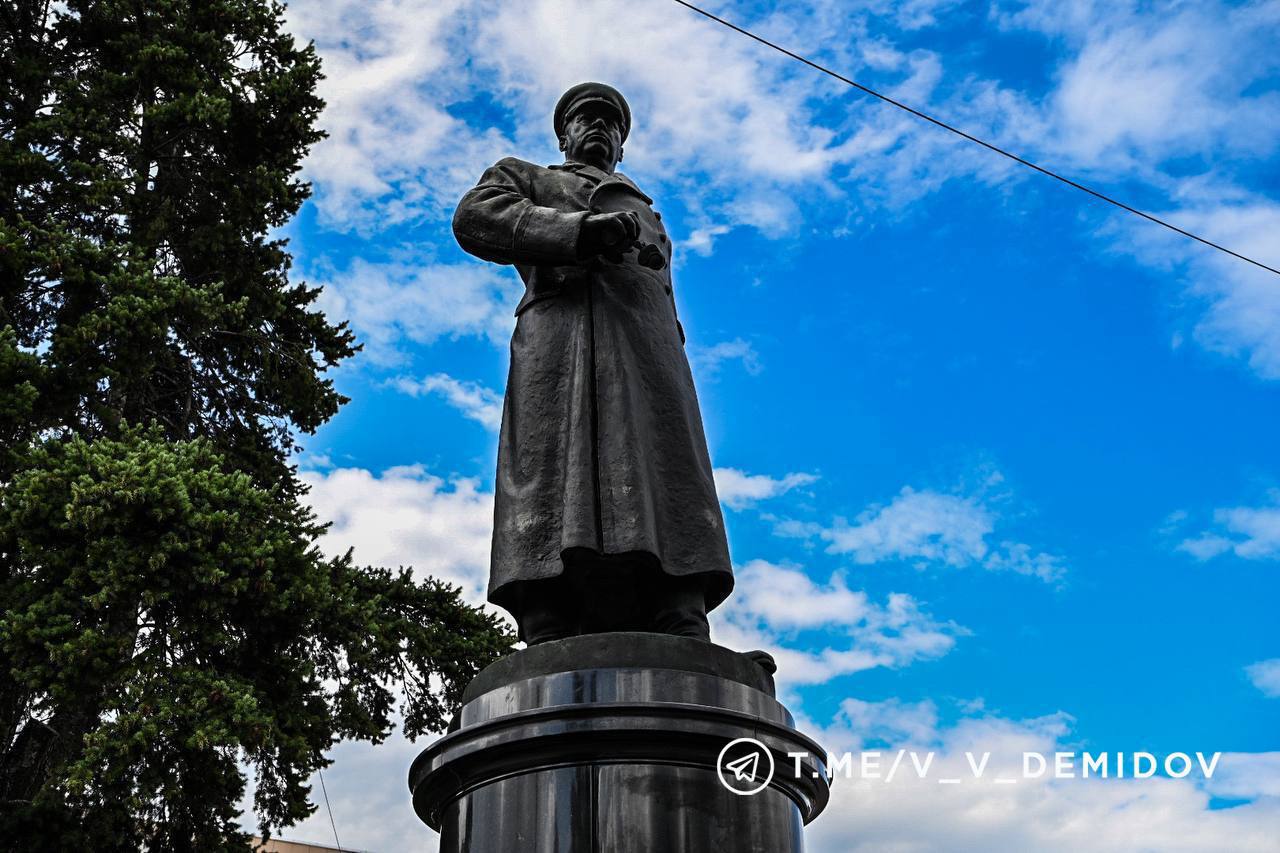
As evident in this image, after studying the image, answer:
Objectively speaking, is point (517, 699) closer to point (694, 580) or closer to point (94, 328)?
point (694, 580)

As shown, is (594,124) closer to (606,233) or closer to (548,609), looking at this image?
(606,233)

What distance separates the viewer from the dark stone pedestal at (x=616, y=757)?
3492mm

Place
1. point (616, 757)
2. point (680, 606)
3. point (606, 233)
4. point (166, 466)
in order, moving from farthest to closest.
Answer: point (166, 466)
point (606, 233)
point (680, 606)
point (616, 757)

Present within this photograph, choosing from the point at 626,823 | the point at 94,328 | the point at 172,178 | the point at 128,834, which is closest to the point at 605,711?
the point at 626,823

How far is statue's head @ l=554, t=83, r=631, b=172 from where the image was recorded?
5.57 m

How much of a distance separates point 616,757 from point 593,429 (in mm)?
1468

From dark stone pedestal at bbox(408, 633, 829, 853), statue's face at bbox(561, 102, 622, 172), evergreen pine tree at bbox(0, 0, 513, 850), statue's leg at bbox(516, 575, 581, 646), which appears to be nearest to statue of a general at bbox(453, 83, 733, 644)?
statue's leg at bbox(516, 575, 581, 646)

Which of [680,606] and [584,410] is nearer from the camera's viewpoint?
[680,606]

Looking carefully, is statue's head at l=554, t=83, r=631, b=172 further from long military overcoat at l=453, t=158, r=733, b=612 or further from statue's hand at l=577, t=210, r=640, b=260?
statue's hand at l=577, t=210, r=640, b=260

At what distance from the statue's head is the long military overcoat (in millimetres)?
353

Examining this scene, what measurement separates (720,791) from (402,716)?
30.8 feet

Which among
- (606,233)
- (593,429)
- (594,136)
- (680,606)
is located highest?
(594,136)

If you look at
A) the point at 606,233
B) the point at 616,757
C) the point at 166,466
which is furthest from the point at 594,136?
the point at 166,466

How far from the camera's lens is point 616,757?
3.58m
